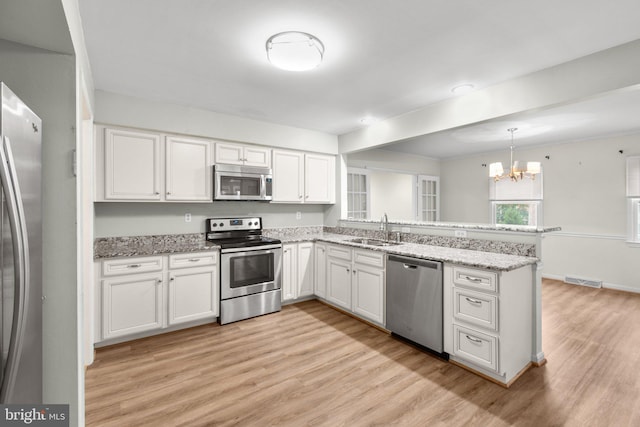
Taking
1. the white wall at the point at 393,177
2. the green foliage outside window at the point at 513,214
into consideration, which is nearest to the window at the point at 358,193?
the white wall at the point at 393,177

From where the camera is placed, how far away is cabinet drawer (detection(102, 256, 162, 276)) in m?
2.79

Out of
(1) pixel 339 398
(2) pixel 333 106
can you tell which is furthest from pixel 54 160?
(2) pixel 333 106

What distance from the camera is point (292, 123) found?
160 inches

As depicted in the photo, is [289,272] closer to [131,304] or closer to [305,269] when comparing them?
[305,269]

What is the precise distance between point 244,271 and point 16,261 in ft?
8.50

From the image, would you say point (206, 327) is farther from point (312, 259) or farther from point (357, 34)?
point (357, 34)

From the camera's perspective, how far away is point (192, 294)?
322 centimetres

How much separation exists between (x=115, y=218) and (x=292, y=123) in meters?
2.40

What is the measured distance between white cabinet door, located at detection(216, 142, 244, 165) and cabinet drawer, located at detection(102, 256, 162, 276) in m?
1.35

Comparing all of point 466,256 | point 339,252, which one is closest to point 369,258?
point 339,252

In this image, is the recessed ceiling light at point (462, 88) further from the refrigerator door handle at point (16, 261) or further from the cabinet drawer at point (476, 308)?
the refrigerator door handle at point (16, 261)

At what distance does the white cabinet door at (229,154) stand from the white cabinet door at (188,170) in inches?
4.6

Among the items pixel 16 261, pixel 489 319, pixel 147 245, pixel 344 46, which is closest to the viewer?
pixel 16 261

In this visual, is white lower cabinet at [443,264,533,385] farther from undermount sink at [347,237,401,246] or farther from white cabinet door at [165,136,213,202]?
white cabinet door at [165,136,213,202]
